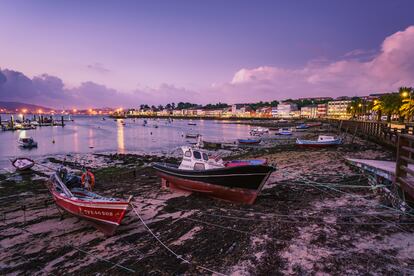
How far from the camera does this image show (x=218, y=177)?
13281 millimetres

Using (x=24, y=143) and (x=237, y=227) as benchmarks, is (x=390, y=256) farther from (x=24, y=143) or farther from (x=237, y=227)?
(x=24, y=143)

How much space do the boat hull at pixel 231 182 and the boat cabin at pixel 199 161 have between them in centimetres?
57

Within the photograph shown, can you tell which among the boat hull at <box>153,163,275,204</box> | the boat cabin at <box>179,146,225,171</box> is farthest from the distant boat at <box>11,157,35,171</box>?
the boat hull at <box>153,163,275,204</box>

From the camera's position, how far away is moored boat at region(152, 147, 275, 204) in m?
12.6

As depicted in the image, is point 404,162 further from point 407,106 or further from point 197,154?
point 407,106

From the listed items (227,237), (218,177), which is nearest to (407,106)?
(218,177)

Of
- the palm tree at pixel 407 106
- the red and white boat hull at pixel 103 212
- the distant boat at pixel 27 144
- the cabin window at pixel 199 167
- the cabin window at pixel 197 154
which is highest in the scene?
the palm tree at pixel 407 106

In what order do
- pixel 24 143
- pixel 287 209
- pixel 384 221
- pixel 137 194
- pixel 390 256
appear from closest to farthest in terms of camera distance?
pixel 390 256
pixel 384 221
pixel 287 209
pixel 137 194
pixel 24 143

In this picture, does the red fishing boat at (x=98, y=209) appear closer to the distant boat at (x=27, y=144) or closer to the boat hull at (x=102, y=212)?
the boat hull at (x=102, y=212)

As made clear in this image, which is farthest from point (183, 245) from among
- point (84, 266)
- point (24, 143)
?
point (24, 143)

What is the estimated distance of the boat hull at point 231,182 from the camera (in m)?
12.5

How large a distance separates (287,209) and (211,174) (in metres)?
4.11

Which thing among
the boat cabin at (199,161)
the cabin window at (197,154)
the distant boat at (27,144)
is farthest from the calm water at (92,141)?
the cabin window at (197,154)

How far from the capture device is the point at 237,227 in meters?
10.1
